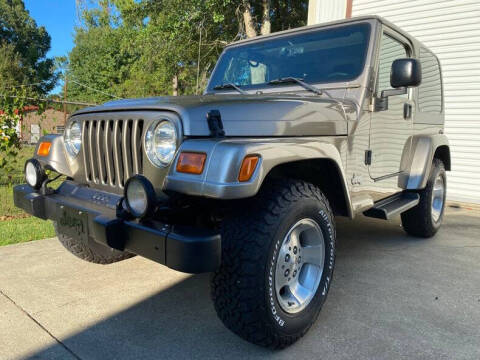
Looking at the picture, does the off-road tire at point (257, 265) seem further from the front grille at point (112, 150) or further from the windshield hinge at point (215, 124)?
the front grille at point (112, 150)

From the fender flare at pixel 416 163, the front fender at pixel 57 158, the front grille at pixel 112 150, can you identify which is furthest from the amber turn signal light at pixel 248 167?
the fender flare at pixel 416 163

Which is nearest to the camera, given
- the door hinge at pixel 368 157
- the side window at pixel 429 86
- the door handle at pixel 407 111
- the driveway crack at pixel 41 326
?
the driveway crack at pixel 41 326

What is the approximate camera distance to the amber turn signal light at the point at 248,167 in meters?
1.80

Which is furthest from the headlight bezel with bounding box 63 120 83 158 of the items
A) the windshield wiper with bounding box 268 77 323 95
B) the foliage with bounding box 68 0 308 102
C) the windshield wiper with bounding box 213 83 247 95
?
the foliage with bounding box 68 0 308 102

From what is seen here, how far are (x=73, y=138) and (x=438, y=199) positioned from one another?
13.5 ft

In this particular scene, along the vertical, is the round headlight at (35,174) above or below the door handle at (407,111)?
below

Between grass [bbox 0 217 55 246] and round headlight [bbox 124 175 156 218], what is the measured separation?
277cm

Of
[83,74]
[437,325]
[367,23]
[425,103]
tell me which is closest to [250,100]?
[367,23]

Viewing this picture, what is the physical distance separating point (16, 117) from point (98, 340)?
4.97 meters

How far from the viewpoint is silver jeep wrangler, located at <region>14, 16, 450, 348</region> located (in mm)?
1864

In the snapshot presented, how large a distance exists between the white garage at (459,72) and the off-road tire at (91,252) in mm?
6419

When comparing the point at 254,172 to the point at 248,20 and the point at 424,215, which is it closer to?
the point at 424,215

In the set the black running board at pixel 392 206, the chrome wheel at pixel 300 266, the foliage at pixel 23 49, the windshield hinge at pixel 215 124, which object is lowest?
the chrome wheel at pixel 300 266

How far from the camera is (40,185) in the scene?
262cm
